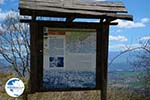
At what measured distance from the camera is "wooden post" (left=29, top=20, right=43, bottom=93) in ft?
27.9

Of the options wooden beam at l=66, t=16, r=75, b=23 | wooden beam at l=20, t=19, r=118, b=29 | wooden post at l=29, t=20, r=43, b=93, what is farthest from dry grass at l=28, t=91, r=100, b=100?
wooden beam at l=66, t=16, r=75, b=23

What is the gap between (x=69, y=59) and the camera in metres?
8.75

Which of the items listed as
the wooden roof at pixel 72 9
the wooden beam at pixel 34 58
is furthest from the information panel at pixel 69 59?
the wooden roof at pixel 72 9

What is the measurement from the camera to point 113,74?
37.3ft

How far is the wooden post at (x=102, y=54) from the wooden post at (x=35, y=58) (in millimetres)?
Answer: 1496

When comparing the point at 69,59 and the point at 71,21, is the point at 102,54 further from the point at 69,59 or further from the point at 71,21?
the point at 71,21

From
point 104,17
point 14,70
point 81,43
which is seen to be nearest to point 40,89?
point 81,43

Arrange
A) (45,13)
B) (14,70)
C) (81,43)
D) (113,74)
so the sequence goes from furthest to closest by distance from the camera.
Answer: (14,70) < (113,74) < (81,43) < (45,13)

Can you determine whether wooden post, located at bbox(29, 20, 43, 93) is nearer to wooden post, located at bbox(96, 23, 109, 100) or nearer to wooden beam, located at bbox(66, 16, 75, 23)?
wooden beam, located at bbox(66, 16, 75, 23)

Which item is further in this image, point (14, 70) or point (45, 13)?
point (14, 70)

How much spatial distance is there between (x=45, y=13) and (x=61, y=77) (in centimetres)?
162

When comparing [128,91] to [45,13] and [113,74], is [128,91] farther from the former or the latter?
[45,13]

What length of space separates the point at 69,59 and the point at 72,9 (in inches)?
49.5

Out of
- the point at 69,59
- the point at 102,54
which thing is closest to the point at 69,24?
the point at 69,59
